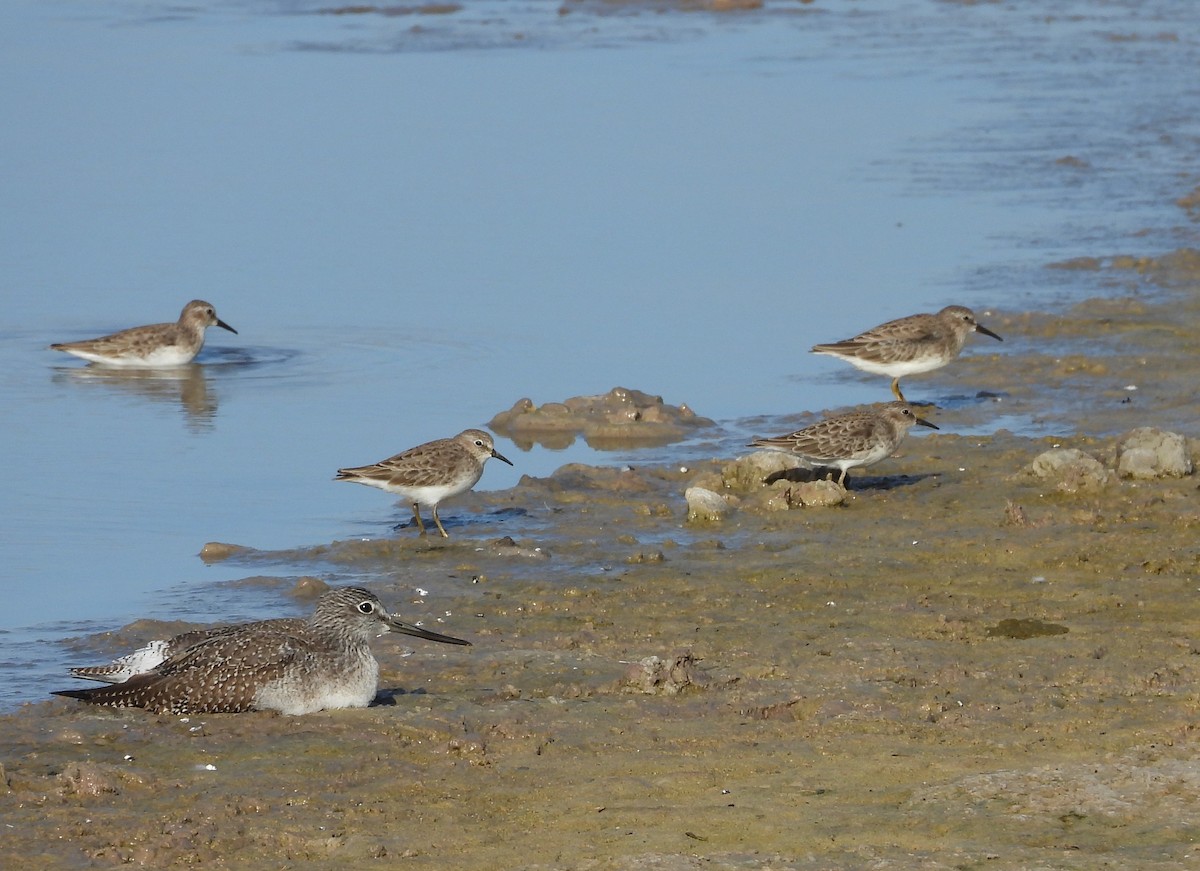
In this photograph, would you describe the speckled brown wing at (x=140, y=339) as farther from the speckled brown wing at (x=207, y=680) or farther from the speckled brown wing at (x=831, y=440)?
the speckled brown wing at (x=207, y=680)

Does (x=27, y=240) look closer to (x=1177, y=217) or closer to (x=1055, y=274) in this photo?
(x=1055, y=274)

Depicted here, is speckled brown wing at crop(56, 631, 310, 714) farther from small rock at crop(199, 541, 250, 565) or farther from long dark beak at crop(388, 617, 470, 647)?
small rock at crop(199, 541, 250, 565)

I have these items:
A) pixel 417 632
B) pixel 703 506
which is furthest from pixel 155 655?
pixel 703 506

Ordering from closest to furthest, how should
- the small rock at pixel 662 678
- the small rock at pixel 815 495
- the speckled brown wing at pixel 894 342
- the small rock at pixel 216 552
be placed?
the small rock at pixel 662 678 → the small rock at pixel 216 552 → the small rock at pixel 815 495 → the speckled brown wing at pixel 894 342

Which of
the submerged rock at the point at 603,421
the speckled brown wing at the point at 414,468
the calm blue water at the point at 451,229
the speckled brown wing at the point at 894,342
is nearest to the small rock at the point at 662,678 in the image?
the calm blue water at the point at 451,229

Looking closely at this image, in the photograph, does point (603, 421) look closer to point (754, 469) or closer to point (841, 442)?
point (754, 469)

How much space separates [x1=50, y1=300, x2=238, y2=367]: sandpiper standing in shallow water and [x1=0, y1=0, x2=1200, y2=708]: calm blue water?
20 cm

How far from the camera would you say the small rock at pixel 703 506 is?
1207 cm

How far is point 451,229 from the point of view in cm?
2059

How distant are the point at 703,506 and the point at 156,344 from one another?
674 centimetres

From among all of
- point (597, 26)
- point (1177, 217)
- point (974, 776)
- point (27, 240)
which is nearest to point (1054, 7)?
point (597, 26)

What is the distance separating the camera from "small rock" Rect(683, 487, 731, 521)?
12070 mm

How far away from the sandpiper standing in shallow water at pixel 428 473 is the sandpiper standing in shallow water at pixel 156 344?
520 centimetres

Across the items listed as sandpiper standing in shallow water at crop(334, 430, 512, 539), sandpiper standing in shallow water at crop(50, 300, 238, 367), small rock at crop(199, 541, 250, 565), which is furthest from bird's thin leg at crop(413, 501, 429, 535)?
sandpiper standing in shallow water at crop(50, 300, 238, 367)
